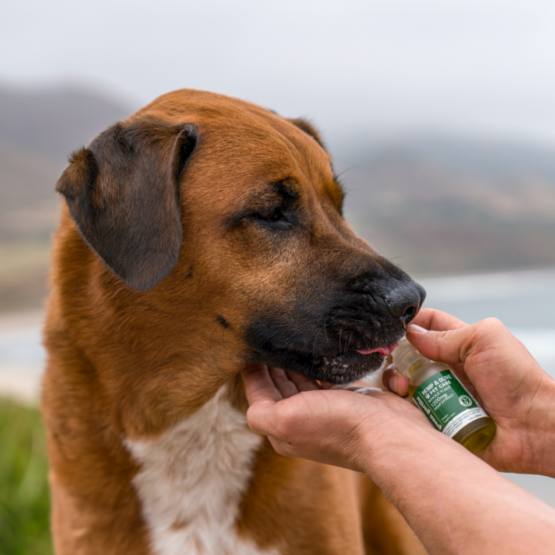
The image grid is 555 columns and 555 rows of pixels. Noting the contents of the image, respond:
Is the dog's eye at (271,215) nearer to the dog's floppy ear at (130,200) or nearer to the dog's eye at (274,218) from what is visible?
the dog's eye at (274,218)

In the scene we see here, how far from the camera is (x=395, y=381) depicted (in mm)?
1896

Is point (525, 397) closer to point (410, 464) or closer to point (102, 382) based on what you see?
point (410, 464)

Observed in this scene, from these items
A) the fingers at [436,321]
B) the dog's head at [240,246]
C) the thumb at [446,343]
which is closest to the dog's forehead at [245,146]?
the dog's head at [240,246]

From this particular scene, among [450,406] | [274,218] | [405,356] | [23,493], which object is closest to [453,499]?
[450,406]

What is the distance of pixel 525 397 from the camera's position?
177 centimetres

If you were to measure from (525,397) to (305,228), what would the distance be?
92 centimetres

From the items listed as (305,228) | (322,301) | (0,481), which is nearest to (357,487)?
(322,301)

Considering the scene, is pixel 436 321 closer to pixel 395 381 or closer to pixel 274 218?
pixel 395 381

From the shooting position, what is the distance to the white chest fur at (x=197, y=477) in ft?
6.83

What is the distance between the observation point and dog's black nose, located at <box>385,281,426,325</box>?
1.78 meters

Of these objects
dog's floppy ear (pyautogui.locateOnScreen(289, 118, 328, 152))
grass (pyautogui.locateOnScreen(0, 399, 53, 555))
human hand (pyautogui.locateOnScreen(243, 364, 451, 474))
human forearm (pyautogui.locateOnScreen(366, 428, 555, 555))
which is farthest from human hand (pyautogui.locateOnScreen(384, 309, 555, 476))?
grass (pyautogui.locateOnScreen(0, 399, 53, 555))

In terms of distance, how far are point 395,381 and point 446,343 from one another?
0.22m

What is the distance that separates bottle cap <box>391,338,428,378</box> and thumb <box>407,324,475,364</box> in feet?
0.13

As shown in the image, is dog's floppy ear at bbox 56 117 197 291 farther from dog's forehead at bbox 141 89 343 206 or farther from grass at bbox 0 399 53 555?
grass at bbox 0 399 53 555
